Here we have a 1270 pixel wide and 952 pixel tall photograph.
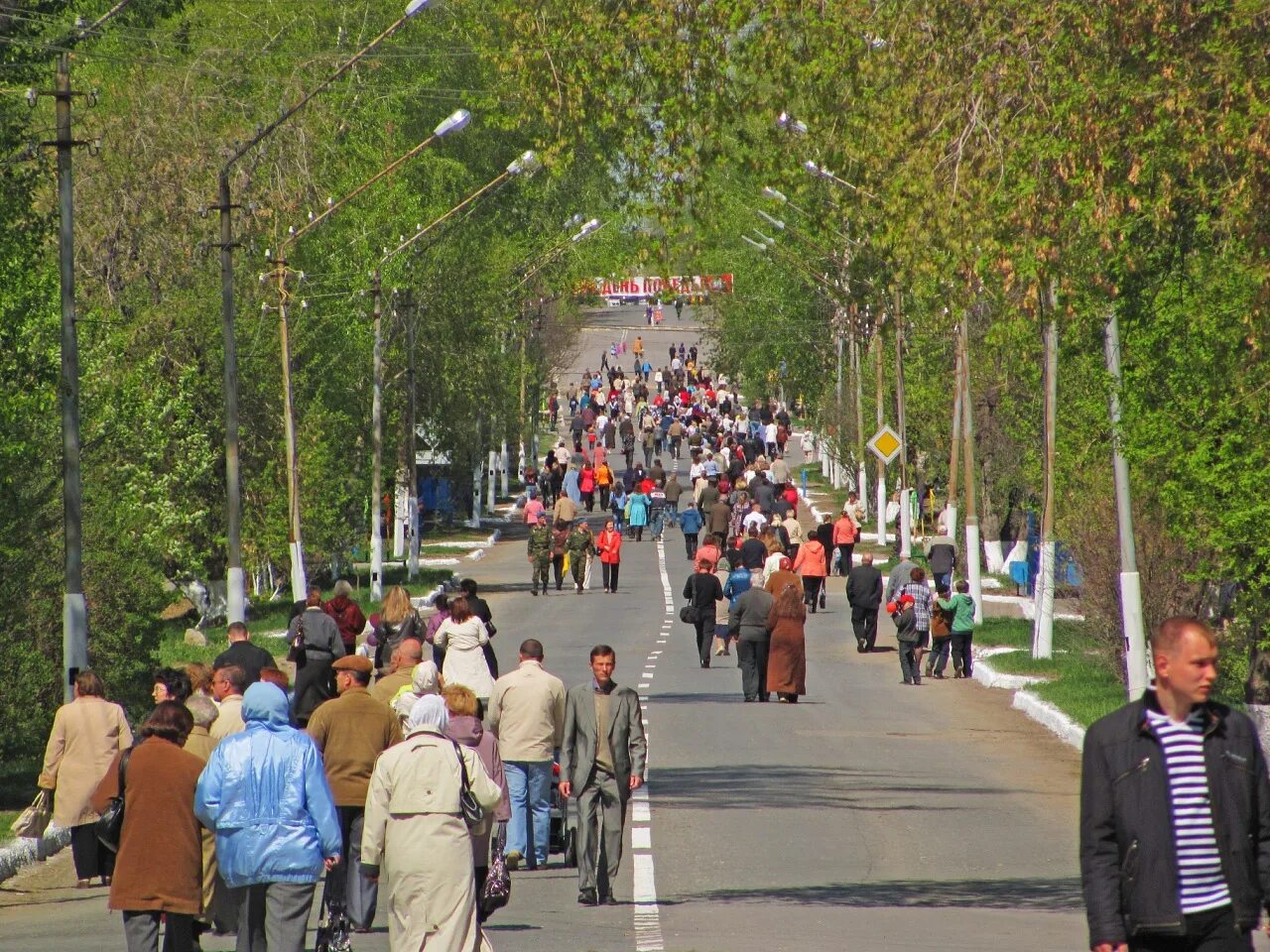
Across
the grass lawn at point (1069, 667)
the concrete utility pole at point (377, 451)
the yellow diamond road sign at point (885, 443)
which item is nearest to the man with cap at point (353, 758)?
the grass lawn at point (1069, 667)

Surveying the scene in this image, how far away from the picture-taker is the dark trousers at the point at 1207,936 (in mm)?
6562

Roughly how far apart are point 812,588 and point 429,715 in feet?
96.4

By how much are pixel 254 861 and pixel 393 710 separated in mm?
4133

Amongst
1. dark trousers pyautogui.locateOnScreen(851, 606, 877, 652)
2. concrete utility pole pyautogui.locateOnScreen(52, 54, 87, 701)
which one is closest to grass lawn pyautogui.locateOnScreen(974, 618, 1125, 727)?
dark trousers pyautogui.locateOnScreen(851, 606, 877, 652)

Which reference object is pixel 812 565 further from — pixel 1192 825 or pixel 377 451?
pixel 1192 825

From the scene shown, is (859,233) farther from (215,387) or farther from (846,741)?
(215,387)

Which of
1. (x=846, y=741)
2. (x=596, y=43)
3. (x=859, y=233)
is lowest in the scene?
(x=846, y=741)

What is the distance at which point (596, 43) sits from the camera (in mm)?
13852

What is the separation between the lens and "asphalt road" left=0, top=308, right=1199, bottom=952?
12062 mm

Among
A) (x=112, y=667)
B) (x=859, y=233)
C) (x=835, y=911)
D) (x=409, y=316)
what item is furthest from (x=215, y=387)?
(x=835, y=911)

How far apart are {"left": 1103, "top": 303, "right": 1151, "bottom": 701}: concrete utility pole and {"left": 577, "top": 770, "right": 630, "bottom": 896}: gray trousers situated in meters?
10.0

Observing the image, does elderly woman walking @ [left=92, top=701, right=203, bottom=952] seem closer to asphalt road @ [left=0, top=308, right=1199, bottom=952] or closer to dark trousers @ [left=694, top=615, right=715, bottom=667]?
asphalt road @ [left=0, top=308, right=1199, bottom=952]

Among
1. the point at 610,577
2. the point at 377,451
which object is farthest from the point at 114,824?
the point at 610,577

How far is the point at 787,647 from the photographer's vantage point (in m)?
26.3
